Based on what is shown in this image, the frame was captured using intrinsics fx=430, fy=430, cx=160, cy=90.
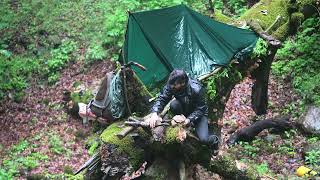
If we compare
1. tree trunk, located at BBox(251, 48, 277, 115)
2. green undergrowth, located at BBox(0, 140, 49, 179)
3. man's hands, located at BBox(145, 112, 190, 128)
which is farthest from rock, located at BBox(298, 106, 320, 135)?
green undergrowth, located at BBox(0, 140, 49, 179)

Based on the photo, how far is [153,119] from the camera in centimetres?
693

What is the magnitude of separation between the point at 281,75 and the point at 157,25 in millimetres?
5175

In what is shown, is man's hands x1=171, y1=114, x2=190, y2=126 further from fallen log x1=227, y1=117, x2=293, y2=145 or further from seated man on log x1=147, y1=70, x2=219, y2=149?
fallen log x1=227, y1=117, x2=293, y2=145

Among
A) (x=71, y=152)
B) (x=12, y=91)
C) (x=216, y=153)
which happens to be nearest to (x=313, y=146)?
(x=216, y=153)

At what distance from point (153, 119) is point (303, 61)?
8.18m

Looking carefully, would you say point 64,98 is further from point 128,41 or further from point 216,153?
point 216,153

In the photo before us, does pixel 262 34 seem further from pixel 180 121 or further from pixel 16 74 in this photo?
pixel 16 74

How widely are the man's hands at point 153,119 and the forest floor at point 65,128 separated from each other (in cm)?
410

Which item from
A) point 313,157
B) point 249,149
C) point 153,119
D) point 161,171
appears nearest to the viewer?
point 153,119

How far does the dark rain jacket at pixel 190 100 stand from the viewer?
23.3ft

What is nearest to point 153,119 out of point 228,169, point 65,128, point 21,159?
point 228,169

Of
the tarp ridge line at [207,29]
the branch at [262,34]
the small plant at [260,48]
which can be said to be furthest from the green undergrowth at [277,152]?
the tarp ridge line at [207,29]

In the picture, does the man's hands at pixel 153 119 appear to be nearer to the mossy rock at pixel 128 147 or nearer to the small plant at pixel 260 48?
the mossy rock at pixel 128 147

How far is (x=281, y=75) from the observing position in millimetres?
13875
